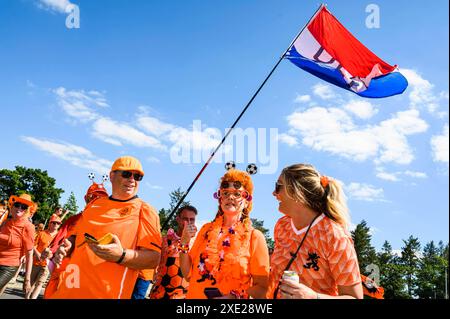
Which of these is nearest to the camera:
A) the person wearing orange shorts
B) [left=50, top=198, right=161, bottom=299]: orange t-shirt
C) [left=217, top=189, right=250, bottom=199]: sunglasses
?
[left=50, top=198, right=161, bottom=299]: orange t-shirt

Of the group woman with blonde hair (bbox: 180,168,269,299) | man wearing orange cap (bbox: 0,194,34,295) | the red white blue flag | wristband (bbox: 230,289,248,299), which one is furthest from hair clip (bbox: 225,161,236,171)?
man wearing orange cap (bbox: 0,194,34,295)

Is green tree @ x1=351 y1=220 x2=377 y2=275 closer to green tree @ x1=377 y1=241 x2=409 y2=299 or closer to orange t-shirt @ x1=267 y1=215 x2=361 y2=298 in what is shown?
green tree @ x1=377 y1=241 x2=409 y2=299

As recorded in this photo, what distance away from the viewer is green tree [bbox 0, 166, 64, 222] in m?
64.8

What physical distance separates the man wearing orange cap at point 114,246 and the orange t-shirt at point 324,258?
1.24 metres

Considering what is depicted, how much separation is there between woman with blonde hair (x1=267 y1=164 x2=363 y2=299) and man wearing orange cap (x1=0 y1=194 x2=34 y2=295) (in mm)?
5449

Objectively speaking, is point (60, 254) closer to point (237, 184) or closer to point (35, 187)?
point (237, 184)

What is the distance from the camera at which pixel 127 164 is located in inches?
145

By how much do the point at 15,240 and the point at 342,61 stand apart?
268 inches

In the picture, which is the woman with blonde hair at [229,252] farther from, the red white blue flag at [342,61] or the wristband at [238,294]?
the red white blue flag at [342,61]

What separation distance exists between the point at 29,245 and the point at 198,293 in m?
4.81

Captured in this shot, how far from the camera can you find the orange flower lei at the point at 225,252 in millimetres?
3410

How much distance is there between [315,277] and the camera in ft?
8.56

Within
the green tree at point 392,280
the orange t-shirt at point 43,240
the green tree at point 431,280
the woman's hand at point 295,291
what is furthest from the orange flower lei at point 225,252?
the green tree at point 431,280
